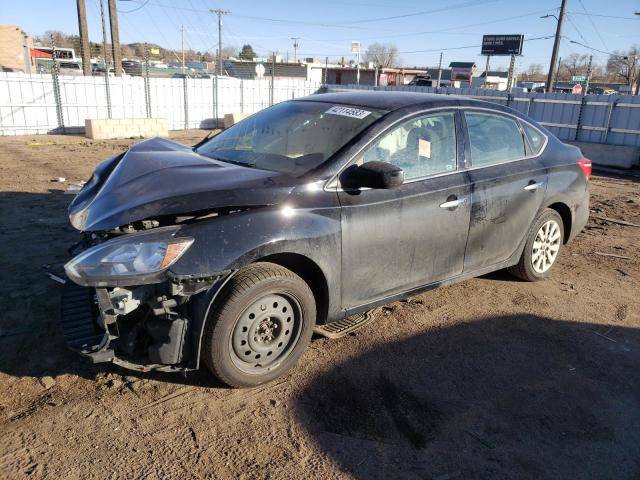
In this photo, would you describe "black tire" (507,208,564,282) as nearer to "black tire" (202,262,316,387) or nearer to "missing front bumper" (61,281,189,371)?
"black tire" (202,262,316,387)

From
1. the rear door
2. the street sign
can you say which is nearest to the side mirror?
the rear door

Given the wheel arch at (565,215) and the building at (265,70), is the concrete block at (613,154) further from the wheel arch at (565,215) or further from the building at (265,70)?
the building at (265,70)

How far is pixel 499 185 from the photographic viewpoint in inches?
166

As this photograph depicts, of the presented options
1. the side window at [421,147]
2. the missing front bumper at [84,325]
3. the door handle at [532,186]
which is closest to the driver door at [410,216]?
the side window at [421,147]

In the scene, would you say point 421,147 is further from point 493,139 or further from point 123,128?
point 123,128

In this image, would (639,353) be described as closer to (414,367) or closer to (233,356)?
(414,367)

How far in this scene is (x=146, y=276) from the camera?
→ 268cm

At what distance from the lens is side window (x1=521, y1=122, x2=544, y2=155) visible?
4.70m

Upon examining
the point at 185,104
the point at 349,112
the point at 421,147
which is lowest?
the point at 185,104

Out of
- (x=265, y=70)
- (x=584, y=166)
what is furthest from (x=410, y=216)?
(x=265, y=70)

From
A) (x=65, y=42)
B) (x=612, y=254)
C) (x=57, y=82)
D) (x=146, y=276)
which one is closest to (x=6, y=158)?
(x=57, y=82)

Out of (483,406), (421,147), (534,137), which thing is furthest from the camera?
(534,137)

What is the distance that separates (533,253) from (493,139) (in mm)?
1246

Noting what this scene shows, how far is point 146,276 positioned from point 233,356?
2.40 ft
